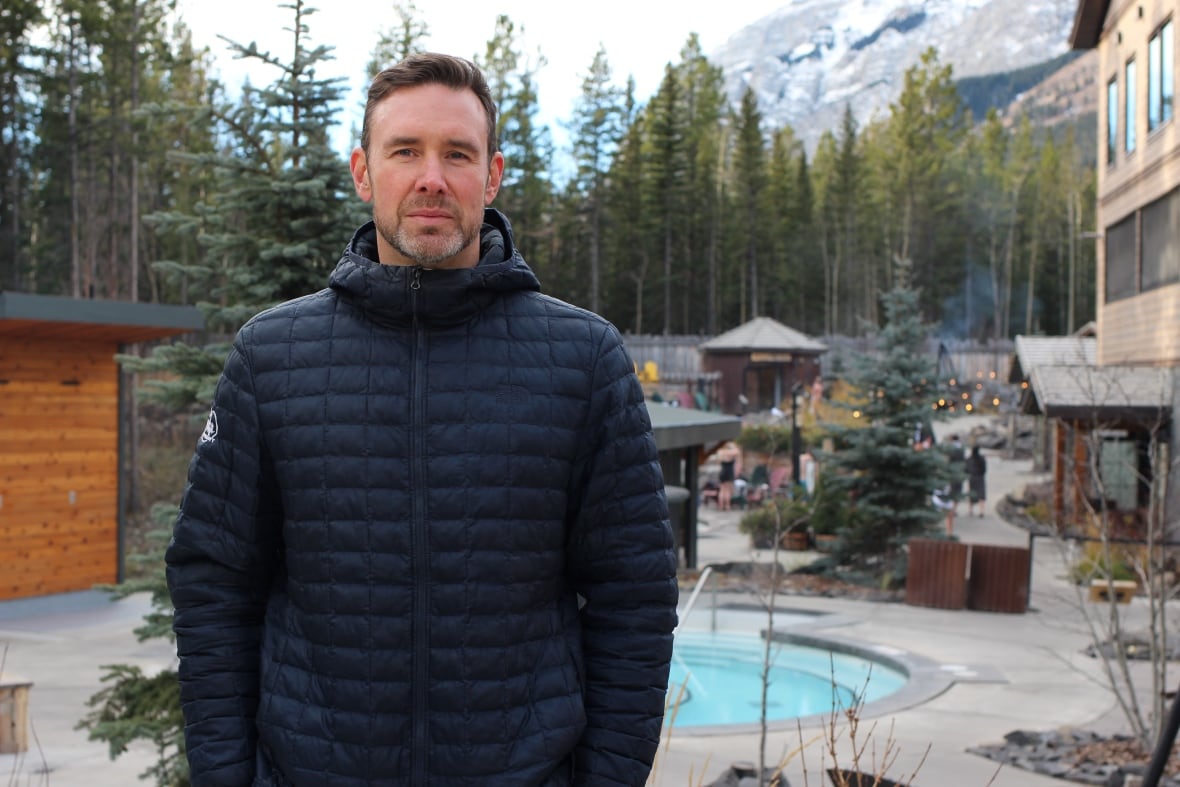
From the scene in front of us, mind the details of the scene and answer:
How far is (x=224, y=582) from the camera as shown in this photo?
2068 mm

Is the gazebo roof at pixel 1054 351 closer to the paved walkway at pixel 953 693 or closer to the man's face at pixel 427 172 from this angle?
the paved walkway at pixel 953 693

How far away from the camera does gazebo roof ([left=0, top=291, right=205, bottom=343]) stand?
12336 mm

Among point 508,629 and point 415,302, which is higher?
point 415,302

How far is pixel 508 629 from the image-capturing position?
202cm

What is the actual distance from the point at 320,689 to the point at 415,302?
0.65m

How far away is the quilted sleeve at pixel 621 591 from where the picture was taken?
205 centimetres

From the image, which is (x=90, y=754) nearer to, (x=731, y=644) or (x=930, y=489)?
(x=731, y=644)

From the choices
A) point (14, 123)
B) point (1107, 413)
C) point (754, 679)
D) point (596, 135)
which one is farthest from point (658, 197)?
point (754, 679)

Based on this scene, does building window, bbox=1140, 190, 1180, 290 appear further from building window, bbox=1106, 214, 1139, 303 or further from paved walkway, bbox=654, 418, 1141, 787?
paved walkway, bbox=654, 418, 1141, 787

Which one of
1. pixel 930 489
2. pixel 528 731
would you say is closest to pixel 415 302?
pixel 528 731

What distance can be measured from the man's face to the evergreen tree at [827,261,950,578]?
46.6 feet

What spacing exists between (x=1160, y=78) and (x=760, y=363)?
84.4 ft

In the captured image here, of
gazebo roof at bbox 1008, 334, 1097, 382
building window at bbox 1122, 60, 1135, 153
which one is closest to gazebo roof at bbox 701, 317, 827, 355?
gazebo roof at bbox 1008, 334, 1097, 382

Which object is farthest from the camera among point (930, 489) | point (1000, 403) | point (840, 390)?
point (1000, 403)
